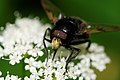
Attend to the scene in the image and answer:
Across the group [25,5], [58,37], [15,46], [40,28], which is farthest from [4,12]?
[58,37]

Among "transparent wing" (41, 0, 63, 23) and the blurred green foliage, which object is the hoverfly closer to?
"transparent wing" (41, 0, 63, 23)

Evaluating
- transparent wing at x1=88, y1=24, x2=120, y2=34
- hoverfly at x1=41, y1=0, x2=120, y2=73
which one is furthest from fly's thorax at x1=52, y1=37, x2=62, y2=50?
transparent wing at x1=88, y1=24, x2=120, y2=34

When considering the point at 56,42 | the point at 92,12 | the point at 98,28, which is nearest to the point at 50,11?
the point at 98,28

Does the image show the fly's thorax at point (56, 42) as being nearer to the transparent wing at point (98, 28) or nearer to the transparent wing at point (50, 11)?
the transparent wing at point (98, 28)

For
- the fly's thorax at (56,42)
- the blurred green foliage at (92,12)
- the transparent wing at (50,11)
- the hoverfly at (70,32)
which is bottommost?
the fly's thorax at (56,42)

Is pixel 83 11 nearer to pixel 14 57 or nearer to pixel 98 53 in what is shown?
pixel 98 53

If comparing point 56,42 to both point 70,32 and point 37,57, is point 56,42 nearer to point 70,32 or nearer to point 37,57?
point 70,32

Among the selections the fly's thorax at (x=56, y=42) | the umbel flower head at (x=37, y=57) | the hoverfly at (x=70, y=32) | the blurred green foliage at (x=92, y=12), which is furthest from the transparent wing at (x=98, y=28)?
the blurred green foliage at (x=92, y=12)
